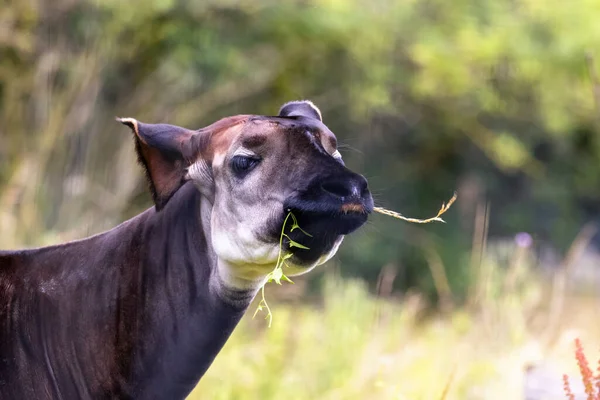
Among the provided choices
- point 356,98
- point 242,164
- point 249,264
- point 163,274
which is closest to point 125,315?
point 163,274

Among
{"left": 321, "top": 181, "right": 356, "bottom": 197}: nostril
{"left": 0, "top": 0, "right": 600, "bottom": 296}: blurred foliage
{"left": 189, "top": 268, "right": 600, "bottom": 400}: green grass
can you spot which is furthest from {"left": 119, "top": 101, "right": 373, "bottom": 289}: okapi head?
{"left": 0, "top": 0, "right": 600, "bottom": 296}: blurred foliage

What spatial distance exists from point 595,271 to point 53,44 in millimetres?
7153

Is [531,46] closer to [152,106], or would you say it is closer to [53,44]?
[152,106]

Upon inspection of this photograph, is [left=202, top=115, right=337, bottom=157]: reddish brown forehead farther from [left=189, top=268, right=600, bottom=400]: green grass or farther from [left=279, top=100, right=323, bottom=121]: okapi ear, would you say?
[left=189, top=268, right=600, bottom=400]: green grass

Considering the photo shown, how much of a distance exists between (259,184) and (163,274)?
346 millimetres

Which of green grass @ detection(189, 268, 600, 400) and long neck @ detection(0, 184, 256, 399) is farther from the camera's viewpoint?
green grass @ detection(189, 268, 600, 400)

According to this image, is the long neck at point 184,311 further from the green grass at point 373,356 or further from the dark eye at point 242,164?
the green grass at point 373,356

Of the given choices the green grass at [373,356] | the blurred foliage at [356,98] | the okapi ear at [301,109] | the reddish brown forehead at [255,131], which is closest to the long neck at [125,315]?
the reddish brown forehead at [255,131]

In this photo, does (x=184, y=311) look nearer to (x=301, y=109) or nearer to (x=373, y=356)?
(x=301, y=109)

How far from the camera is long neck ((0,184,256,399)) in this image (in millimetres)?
1812

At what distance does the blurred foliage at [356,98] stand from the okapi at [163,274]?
2377mm

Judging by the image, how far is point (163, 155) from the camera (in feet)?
6.14

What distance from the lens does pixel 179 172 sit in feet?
6.16

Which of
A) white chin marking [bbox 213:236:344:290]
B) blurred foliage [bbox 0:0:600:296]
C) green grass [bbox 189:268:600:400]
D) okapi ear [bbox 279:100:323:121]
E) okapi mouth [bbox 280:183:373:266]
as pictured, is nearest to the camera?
okapi mouth [bbox 280:183:373:266]
